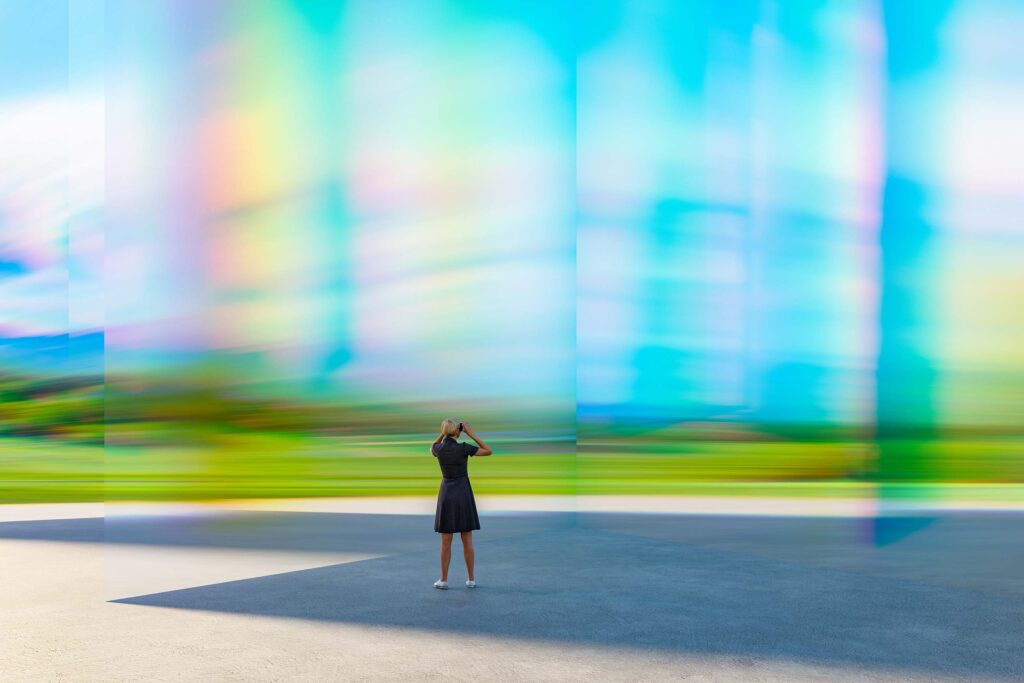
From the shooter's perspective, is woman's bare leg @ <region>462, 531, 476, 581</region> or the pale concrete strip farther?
the pale concrete strip

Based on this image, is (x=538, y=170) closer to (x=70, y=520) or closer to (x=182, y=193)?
(x=182, y=193)

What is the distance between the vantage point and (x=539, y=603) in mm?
6879

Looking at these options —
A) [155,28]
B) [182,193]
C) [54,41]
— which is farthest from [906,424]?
[54,41]

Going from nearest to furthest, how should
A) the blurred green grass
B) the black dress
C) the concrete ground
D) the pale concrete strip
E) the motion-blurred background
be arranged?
the concrete ground
the black dress
the pale concrete strip
the motion-blurred background
the blurred green grass

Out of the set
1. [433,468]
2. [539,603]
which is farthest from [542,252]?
[539,603]

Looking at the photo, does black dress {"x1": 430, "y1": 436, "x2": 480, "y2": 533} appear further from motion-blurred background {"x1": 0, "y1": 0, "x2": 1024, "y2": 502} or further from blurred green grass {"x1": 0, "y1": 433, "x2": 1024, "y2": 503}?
blurred green grass {"x1": 0, "y1": 433, "x2": 1024, "y2": 503}

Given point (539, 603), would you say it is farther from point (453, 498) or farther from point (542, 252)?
point (542, 252)

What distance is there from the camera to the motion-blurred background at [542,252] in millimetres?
12289

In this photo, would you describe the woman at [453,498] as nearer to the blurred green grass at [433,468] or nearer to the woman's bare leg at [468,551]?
the woman's bare leg at [468,551]

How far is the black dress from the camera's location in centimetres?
741

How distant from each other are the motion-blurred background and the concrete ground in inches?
65.1

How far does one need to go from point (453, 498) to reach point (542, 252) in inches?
259

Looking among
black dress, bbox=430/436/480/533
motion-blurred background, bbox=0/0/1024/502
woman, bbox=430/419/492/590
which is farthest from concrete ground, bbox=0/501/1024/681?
motion-blurred background, bbox=0/0/1024/502

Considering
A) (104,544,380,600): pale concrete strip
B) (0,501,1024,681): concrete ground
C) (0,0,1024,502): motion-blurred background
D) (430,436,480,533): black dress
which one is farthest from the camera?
Result: (0,0,1024,502): motion-blurred background
